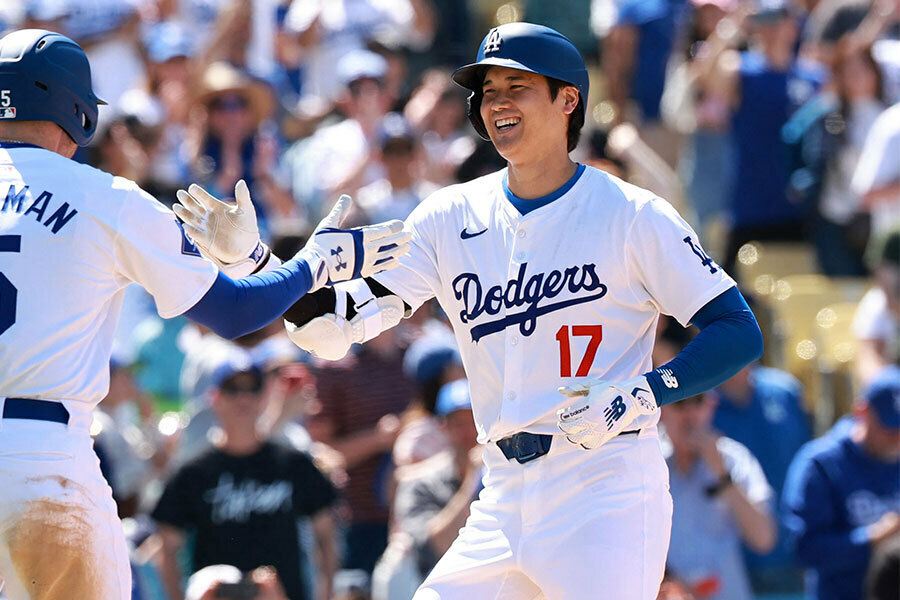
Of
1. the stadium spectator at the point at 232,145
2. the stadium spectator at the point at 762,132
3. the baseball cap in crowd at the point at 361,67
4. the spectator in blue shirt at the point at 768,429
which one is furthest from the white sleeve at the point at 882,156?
the stadium spectator at the point at 232,145

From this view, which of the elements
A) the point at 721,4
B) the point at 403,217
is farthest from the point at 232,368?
the point at 721,4

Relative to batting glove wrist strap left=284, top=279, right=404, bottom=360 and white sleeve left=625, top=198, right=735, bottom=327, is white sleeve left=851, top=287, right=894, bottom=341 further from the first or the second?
batting glove wrist strap left=284, top=279, right=404, bottom=360

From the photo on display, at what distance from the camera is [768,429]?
27.8 ft

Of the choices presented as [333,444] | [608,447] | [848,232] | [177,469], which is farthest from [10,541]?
[848,232]

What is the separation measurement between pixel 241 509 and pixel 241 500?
44 mm

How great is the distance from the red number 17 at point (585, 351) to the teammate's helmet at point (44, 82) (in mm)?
1646

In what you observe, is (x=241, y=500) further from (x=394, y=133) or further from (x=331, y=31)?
(x=331, y=31)

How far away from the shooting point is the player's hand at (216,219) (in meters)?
4.79

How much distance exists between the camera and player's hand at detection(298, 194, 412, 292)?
4926 mm

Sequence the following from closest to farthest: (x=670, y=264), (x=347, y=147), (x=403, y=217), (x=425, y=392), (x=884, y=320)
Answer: (x=670, y=264)
(x=425, y=392)
(x=884, y=320)
(x=403, y=217)
(x=347, y=147)

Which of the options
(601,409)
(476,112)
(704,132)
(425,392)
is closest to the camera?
(601,409)

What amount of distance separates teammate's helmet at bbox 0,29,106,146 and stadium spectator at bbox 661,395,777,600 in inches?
146

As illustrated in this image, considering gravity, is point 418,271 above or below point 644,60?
above

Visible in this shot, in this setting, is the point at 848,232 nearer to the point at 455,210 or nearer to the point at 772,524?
the point at 772,524
